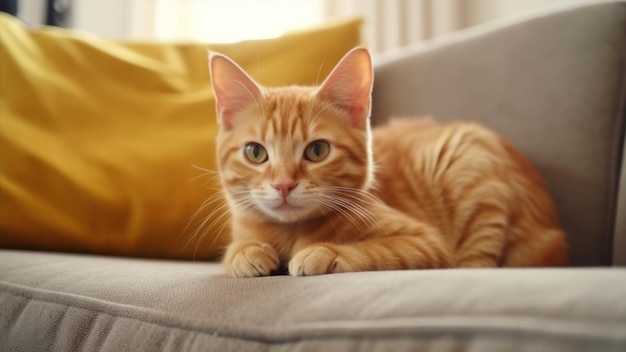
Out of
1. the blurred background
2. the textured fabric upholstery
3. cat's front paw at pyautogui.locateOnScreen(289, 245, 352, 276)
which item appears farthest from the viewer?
the blurred background

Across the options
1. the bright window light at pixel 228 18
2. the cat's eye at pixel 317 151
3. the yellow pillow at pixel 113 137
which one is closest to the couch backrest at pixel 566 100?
the yellow pillow at pixel 113 137

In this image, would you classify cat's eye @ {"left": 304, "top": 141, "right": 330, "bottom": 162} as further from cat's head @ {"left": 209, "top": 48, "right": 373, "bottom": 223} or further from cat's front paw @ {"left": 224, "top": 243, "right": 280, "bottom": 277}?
cat's front paw @ {"left": 224, "top": 243, "right": 280, "bottom": 277}

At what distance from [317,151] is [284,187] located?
144mm

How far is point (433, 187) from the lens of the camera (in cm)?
141

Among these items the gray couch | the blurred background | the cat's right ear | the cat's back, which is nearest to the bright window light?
the blurred background

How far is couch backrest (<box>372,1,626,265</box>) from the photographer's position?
1279 millimetres

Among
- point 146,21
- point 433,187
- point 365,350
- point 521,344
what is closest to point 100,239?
point 433,187

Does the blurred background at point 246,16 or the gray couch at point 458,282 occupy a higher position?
the blurred background at point 246,16

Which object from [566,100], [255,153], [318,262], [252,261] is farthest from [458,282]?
[566,100]

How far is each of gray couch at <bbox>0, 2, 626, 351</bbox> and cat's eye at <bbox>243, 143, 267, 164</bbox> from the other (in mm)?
251

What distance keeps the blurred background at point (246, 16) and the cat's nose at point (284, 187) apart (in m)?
1.55

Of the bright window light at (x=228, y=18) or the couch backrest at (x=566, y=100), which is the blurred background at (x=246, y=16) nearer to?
the bright window light at (x=228, y=18)

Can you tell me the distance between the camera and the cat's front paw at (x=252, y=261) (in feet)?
3.09

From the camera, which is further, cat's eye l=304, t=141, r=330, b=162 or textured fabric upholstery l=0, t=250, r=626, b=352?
cat's eye l=304, t=141, r=330, b=162
